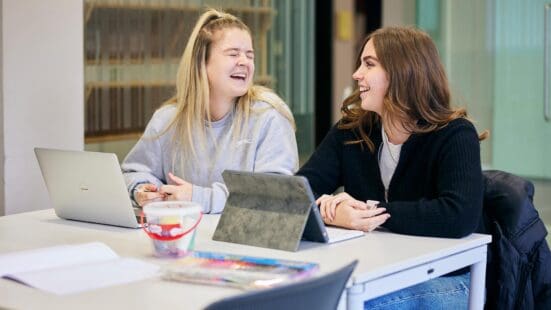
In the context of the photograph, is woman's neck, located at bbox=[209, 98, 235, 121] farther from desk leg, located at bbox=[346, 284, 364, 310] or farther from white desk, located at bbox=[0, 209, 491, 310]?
desk leg, located at bbox=[346, 284, 364, 310]

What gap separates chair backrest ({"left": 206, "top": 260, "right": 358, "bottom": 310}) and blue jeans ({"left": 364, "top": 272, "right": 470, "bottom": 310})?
748 millimetres

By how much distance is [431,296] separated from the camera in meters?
2.64

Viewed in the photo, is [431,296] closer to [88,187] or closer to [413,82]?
[413,82]

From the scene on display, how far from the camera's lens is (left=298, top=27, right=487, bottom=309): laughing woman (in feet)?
8.68

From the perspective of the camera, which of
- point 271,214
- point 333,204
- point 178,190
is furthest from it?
point 178,190

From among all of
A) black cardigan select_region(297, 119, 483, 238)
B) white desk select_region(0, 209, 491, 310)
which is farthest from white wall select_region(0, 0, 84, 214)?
black cardigan select_region(297, 119, 483, 238)

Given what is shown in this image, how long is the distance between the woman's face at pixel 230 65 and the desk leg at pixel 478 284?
107cm

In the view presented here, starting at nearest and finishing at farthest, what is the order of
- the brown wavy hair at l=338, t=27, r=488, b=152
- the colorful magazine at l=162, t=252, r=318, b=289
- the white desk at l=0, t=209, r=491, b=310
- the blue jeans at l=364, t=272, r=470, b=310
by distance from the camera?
1. the white desk at l=0, t=209, r=491, b=310
2. the colorful magazine at l=162, t=252, r=318, b=289
3. the blue jeans at l=364, t=272, r=470, b=310
4. the brown wavy hair at l=338, t=27, r=488, b=152

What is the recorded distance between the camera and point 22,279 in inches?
83.3

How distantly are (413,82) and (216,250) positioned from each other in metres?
0.82

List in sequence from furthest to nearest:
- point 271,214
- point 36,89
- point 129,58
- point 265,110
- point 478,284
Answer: point 129,58
point 36,89
point 265,110
point 478,284
point 271,214

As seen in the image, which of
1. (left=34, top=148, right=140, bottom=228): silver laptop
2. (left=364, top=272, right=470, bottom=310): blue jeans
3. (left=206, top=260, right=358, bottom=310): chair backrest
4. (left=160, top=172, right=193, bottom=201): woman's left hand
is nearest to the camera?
(left=206, top=260, right=358, bottom=310): chair backrest

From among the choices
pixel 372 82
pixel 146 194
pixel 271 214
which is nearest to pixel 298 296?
pixel 271 214

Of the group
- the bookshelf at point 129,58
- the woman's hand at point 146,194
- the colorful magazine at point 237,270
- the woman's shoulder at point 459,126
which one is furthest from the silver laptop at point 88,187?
the bookshelf at point 129,58
